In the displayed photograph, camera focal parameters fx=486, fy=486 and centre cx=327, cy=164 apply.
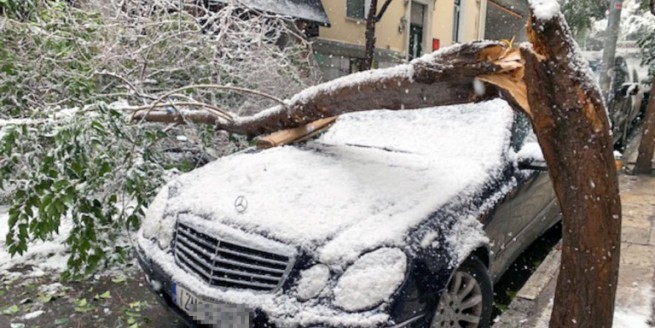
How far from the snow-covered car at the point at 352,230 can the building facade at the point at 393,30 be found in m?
9.10

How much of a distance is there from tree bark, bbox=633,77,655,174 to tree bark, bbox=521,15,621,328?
5.76 metres

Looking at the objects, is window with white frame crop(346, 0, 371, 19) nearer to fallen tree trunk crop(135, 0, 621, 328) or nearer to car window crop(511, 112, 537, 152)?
car window crop(511, 112, 537, 152)

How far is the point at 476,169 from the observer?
10.3 feet

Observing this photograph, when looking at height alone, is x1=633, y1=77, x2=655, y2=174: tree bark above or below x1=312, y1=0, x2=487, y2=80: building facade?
below

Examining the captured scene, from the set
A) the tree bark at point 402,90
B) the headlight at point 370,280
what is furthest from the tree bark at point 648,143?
the headlight at point 370,280

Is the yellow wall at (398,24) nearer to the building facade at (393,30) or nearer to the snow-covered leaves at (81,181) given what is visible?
the building facade at (393,30)

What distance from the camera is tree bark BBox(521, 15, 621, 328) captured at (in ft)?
7.02

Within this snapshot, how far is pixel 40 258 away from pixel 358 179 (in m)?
3.11

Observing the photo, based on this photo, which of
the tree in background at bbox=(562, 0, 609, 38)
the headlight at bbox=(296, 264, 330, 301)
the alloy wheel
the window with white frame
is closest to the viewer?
the headlight at bbox=(296, 264, 330, 301)

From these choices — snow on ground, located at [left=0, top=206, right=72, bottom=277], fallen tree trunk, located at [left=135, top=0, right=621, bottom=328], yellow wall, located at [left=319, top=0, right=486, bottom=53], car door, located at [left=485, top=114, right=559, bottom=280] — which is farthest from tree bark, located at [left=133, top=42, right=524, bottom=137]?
yellow wall, located at [left=319, top=0, right=486, bottom=53]

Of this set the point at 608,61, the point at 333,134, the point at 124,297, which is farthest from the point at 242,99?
the point at 608,61

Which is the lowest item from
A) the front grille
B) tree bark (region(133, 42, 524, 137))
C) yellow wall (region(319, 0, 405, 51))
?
the front grille

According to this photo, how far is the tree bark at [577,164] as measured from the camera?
2139mm

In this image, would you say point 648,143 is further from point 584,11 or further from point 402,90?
point 584,11
